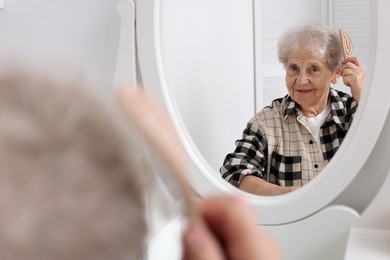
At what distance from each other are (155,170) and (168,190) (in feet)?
0.08

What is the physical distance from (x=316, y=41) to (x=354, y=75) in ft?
0.22

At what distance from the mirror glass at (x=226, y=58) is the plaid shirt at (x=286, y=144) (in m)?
0.01

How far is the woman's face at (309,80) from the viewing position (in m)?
A: 0.79

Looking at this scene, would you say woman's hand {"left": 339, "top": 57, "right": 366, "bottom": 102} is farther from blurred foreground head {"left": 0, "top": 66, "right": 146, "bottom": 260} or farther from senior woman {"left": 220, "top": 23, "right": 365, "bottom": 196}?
blurred foreground head {"left": 0, "top": 66, "right": 146, "bottom": 260}

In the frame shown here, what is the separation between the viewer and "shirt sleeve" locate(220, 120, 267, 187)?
0.82m

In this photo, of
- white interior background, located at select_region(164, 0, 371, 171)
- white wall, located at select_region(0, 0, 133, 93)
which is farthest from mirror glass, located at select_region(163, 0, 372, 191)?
white wall, located at select_region(0, 0, 133, 93)

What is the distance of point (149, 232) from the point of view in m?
0.19

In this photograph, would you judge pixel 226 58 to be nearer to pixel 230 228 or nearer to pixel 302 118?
pixel 302 118

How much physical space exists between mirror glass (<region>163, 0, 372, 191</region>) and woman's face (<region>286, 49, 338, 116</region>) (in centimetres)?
1

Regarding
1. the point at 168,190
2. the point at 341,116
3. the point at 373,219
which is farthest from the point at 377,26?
the point at 168,190

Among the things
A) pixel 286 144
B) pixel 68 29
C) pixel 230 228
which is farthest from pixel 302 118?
pixel 230 228

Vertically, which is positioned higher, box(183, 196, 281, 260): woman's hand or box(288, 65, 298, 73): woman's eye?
box(183, 196, 281, 260): woman's hand

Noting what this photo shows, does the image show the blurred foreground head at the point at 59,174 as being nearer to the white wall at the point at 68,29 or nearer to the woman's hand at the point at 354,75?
the woman's hand at the point at 354,75

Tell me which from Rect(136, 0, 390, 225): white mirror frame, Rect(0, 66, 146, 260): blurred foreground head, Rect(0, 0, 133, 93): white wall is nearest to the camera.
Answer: Rect(0, 66, 146, 260): blurred foreground head
